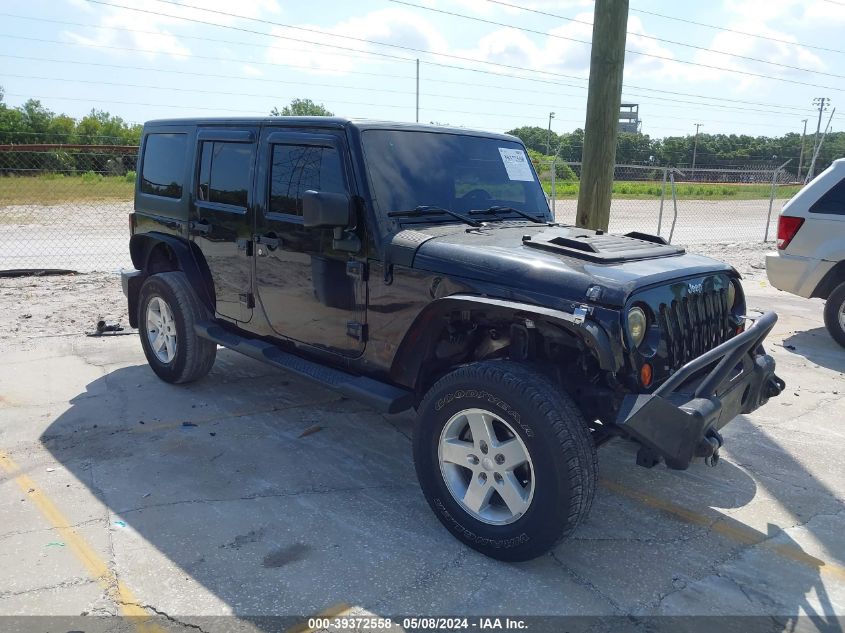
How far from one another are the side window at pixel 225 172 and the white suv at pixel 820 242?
548cm

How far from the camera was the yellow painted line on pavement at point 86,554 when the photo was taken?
9.42ft

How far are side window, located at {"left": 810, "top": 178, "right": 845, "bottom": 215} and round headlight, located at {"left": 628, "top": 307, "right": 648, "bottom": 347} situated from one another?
4.87 metres

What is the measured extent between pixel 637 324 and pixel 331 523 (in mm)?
1854

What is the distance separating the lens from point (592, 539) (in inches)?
138

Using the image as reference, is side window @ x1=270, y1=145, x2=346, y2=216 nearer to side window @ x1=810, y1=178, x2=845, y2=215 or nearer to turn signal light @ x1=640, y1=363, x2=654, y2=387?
turn signal light @ x1=640, y1=363, x2=654, y2=387

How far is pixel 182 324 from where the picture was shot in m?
5.30

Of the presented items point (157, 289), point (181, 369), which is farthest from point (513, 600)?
point (157, 289)

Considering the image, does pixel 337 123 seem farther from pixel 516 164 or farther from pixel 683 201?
pixel 683 201

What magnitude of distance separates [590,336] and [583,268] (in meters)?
0.46

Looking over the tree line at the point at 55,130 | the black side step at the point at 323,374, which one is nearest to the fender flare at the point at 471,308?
the black side step at the point at 323,374

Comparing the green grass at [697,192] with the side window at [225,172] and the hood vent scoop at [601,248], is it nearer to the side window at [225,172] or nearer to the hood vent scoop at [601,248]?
the side window at [225,172]

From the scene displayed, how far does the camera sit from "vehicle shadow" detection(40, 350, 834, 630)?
3023 millimetres

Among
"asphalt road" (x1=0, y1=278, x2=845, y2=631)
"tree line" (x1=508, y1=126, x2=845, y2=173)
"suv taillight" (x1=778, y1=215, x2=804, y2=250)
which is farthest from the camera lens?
"tree line" (x1=508, y1=126, x2=845, y2=173)

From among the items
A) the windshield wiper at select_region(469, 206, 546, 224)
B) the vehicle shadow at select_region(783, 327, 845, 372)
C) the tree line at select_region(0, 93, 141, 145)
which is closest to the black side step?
the windshield wiper at select_region(469, 206, 546, 224)
